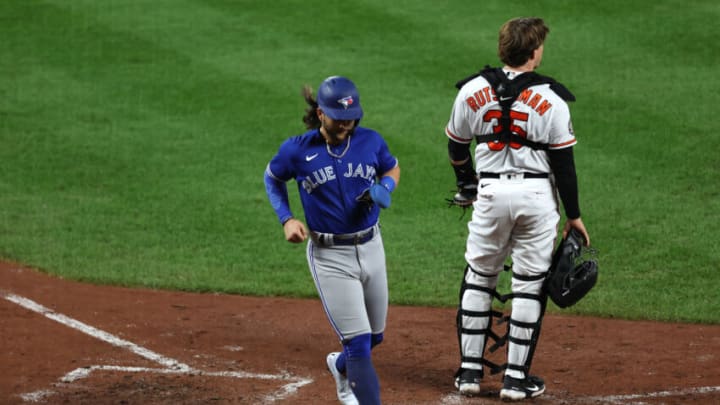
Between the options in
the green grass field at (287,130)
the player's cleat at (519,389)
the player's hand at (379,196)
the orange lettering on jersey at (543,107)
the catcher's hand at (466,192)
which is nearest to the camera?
the player's hand at (379,196)

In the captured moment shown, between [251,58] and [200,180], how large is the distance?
3.49 m

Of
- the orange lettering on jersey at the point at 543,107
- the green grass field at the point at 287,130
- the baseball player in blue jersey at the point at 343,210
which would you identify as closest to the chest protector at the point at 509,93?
the orange lettering on jersey at the point at 543,107

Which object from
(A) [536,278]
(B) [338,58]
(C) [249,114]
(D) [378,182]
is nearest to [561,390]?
(A) [536,278]

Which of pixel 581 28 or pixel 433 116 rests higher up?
pixel 581 28

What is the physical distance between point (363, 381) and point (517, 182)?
1.37m

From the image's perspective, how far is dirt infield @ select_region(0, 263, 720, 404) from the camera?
21.0 feet

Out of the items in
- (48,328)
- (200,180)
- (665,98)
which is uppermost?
(665,98)

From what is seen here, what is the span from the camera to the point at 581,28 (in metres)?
14.8

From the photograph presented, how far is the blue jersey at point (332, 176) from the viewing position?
225 inches

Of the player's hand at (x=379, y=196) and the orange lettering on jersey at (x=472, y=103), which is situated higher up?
the orange lettering on jersey at (x=472, y=103)

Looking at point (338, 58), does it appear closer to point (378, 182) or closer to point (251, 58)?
point (251, 58)

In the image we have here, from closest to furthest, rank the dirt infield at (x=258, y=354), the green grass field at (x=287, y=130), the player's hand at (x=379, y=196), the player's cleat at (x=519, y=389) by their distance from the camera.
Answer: the player's hand at (x=379, y=196) → the player's cleat at (x=519, y=389) → the dirt infield at (x=258, y=354) → the green grass field at (x=287, y=130)

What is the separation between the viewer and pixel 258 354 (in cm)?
723

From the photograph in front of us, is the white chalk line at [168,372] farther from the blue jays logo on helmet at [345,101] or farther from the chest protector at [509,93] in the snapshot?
the blue jays logo on helmet at [345,101]
